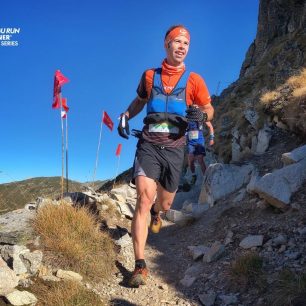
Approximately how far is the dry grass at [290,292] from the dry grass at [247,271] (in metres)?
0.38

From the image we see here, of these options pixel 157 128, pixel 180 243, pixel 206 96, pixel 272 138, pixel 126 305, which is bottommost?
pixel 180 243

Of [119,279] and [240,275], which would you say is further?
[119,279]

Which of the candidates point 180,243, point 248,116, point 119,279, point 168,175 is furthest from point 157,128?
point 248,116

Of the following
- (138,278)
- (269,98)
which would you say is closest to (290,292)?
(138,278)

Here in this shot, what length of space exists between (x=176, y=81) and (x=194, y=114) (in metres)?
0.52

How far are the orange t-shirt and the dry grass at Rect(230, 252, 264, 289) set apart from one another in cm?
218

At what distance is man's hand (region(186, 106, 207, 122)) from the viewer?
17.1 feet

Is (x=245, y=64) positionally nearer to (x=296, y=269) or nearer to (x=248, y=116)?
(x=248, y=116)

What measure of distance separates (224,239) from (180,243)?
1.25 m

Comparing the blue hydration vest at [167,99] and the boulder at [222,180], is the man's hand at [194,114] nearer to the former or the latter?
the blue hydration vest at [167,99]

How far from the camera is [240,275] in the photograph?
4.65 m

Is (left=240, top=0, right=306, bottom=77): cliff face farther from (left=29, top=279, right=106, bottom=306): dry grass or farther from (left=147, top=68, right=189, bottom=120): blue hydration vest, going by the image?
(left=29, top=279, right=106, bottom=306): dry grass

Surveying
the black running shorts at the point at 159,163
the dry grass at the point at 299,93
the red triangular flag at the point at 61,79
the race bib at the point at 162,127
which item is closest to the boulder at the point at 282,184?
the black running shorts at the point at 159,163

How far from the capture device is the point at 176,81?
209 inches
